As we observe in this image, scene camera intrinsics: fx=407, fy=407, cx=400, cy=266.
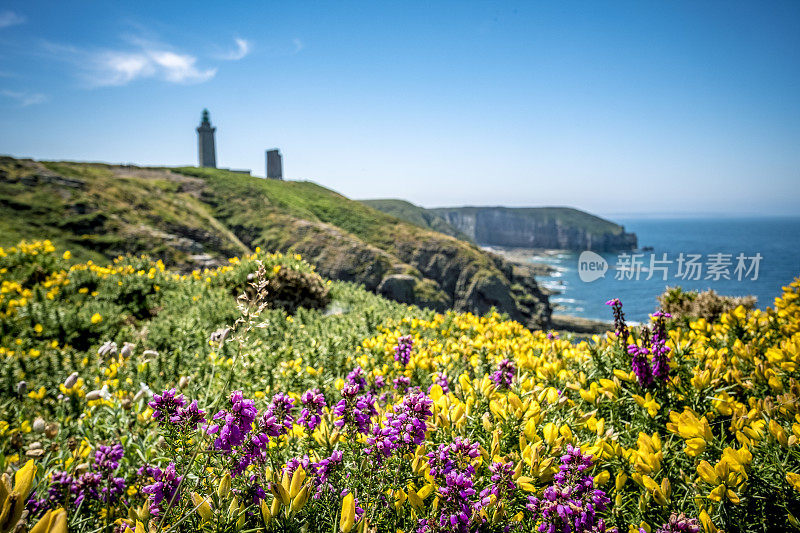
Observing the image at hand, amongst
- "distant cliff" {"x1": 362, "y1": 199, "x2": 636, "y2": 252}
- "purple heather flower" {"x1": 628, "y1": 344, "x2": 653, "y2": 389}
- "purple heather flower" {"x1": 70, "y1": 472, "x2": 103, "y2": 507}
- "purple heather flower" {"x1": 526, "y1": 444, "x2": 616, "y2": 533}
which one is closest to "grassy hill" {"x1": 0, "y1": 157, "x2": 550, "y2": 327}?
"purple heather flower" {"x1": 628, "y1": 344, "x2": 653, "y2": 389}

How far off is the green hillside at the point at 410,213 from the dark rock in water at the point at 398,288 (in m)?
106

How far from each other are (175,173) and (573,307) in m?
65.9

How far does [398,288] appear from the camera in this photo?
108 feet

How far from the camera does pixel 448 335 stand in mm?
4844

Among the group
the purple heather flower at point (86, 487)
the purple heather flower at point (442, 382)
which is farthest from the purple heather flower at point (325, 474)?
the purple heather flower at point (86, 487)

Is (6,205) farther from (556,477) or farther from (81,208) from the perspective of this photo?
(556,477)

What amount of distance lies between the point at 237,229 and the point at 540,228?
466ft

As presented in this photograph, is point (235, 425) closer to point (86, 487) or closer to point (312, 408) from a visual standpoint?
point (312, 408)

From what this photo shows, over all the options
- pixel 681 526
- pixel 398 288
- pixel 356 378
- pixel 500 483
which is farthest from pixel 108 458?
pixel 398 288

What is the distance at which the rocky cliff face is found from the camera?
154 metres

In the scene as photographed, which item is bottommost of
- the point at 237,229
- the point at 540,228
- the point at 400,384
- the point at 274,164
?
the point at 400,384

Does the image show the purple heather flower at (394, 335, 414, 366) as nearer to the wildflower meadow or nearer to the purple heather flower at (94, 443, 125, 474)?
the wildflower meadow

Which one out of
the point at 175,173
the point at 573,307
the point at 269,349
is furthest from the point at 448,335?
the point at 573,307

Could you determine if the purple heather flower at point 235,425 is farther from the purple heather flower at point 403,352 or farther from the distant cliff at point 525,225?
the distant cliff at point 525,225
